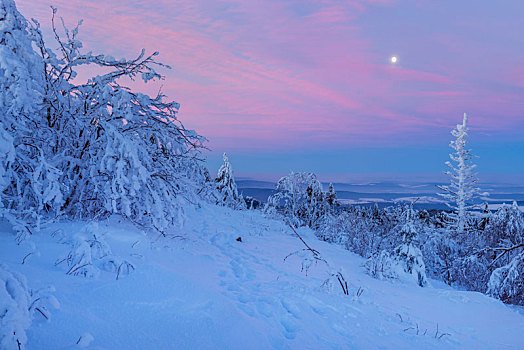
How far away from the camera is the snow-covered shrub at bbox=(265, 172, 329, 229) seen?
23.7 metres

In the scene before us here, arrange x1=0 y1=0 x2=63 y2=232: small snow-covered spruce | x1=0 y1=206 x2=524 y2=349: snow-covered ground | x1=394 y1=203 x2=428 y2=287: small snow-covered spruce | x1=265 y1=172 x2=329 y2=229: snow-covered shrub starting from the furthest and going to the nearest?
x1=265 y1=172 x2=329 y2=229: snow-covered shrub, x1=394 y1=203 x2=428 y2=287: small snow-covered spruce, x1=0 y1=0 x2=63 y2=232: small snow-covered spruce, x1=0 y1=206 x2=524 y2=349: snow-covered ground

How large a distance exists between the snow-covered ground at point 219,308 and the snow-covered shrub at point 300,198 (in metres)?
18.1

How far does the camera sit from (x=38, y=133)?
456 centimetres

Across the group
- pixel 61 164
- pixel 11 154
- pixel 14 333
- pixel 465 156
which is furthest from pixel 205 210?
pixel 465 156

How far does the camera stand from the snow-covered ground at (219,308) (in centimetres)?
210

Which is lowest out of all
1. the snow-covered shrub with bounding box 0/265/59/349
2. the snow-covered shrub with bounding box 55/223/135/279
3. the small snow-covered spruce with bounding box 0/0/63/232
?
the snow-covered shrub with bounding box 55/223/135/279

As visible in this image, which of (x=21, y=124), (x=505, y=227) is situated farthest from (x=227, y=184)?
(x=21, y=124)

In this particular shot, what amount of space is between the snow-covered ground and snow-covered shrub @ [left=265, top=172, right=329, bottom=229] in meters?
18.1

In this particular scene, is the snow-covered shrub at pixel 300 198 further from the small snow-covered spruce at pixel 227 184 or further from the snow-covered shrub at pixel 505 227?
the snow-covered shrub at pixel 505 227

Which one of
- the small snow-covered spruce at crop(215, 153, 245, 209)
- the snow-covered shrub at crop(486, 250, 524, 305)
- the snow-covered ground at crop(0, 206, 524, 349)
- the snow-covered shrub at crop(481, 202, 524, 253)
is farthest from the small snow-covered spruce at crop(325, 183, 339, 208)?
the snow-covered ground at crop(0, 206, 524, 349)

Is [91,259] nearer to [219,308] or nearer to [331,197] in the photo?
[219,308]

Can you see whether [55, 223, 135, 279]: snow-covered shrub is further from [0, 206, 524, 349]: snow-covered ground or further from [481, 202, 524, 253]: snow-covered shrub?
[481, 202, 524, 253]: snow-covered shrub

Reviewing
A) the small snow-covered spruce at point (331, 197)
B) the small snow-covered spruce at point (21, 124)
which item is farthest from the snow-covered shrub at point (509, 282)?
the small snow-covered spruce at point (331, 197)

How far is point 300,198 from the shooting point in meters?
23.9
